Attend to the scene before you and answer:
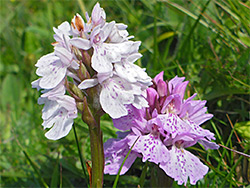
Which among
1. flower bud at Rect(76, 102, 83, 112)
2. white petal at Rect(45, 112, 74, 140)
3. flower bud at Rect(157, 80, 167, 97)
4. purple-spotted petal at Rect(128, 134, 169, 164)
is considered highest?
flower bud at Rect(157, 80, 167, 97)

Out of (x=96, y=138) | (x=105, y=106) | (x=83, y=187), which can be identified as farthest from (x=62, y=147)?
(x=105, y=106)

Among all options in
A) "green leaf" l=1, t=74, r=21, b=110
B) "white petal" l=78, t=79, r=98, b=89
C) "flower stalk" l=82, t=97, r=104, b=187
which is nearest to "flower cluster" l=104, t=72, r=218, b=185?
"flower stalk" l=82, t=97, r=104, b=187

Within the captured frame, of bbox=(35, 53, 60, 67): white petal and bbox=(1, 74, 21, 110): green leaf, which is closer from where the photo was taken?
bbox=(35, 53, 60, 67): white petal

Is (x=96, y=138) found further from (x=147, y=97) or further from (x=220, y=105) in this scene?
(x=220, y=105)

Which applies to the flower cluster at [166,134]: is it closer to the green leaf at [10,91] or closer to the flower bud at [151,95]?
the flower bud at [151,95]

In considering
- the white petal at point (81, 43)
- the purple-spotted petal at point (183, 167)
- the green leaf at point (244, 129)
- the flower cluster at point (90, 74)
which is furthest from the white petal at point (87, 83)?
the green leaf at point (244, 129)

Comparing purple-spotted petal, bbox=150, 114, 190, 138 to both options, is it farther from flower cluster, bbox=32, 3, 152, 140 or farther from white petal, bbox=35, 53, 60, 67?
white petal, bbox=35, 53, 60, 67
